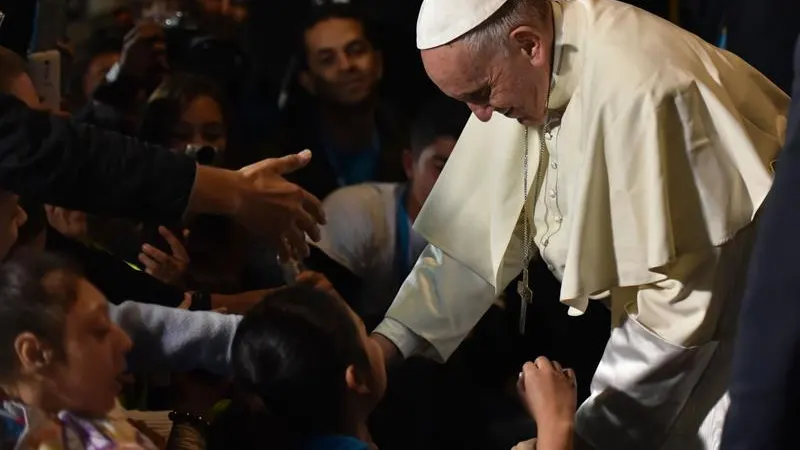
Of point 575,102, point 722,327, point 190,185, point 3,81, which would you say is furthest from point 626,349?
point 3,81

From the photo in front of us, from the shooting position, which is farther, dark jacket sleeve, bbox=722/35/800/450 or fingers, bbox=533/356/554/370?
fingers, bbox=533/356/554/370

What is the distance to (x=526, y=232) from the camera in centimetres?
120

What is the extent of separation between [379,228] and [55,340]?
1.55ft

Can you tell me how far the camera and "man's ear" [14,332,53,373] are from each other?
33 cm

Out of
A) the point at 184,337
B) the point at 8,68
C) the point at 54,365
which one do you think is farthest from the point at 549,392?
the point at 8,68

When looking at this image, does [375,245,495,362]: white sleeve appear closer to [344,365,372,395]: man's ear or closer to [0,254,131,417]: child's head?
[344,365,372,395]: man's ear

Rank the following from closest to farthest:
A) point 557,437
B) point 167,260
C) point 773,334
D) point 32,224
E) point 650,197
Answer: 1. point 773,334
2. point 650,197
3. point 557,437
4. point 32,224
5. point 167,260

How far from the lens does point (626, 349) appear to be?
1066mm

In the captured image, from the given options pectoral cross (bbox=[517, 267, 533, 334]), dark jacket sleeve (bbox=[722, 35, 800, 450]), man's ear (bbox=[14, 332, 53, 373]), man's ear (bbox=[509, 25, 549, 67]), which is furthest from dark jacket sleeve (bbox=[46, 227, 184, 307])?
dark jacket sleeve (bbox=[722, 35, 800, 450])

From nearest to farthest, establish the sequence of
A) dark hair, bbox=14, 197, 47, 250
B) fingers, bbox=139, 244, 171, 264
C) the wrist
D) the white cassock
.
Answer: the white cassock → the wrist → dark hair, bbox=14, 197, 47, 250 → fingers, bbox=139, 244, 171, 264

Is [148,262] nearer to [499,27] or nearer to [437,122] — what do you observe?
[437,122]

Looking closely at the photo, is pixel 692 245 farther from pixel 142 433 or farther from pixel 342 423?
pixel 142 433

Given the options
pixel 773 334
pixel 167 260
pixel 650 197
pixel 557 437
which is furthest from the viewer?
pixel 167 260

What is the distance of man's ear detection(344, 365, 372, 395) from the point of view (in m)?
1.27
